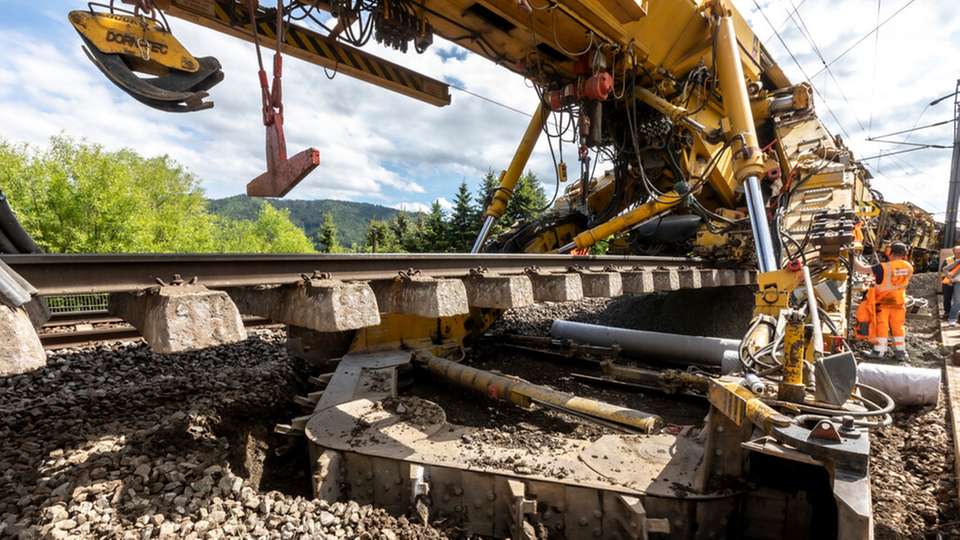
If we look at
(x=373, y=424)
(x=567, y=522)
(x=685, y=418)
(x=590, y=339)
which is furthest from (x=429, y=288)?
(x=590, y=339)

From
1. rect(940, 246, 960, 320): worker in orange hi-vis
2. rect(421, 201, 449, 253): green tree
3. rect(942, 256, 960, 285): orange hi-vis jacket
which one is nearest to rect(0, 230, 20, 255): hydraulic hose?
rect(942, 256, 960, 285): orange hi-vis jacket

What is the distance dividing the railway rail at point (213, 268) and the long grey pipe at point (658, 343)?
2.58m

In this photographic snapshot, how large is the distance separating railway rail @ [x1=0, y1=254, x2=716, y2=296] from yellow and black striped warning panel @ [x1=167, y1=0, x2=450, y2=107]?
218cm

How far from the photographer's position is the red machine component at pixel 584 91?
4875mm

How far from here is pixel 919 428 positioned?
341 cm

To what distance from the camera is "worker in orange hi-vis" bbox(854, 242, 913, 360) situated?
6262mm

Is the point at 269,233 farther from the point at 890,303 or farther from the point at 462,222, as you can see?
the point at 890,303

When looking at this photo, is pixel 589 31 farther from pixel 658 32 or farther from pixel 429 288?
pixel 429 288

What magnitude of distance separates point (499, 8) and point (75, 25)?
3.27 metres

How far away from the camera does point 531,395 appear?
3295 millimetres

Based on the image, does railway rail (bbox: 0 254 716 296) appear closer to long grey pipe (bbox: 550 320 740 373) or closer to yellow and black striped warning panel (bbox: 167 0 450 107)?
yellow and black striped warning panel (bbox: 167 0 450 107)

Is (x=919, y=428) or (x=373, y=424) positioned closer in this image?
(x=373, y=424)

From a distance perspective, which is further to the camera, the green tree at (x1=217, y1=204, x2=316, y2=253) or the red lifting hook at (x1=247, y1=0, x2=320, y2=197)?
the green tree at (x1=217, y1=204, x2=316, y2=253)

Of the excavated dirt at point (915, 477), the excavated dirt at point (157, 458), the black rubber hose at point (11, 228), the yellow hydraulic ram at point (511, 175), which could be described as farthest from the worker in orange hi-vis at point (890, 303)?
the black rubber hose at point (11, 228)
